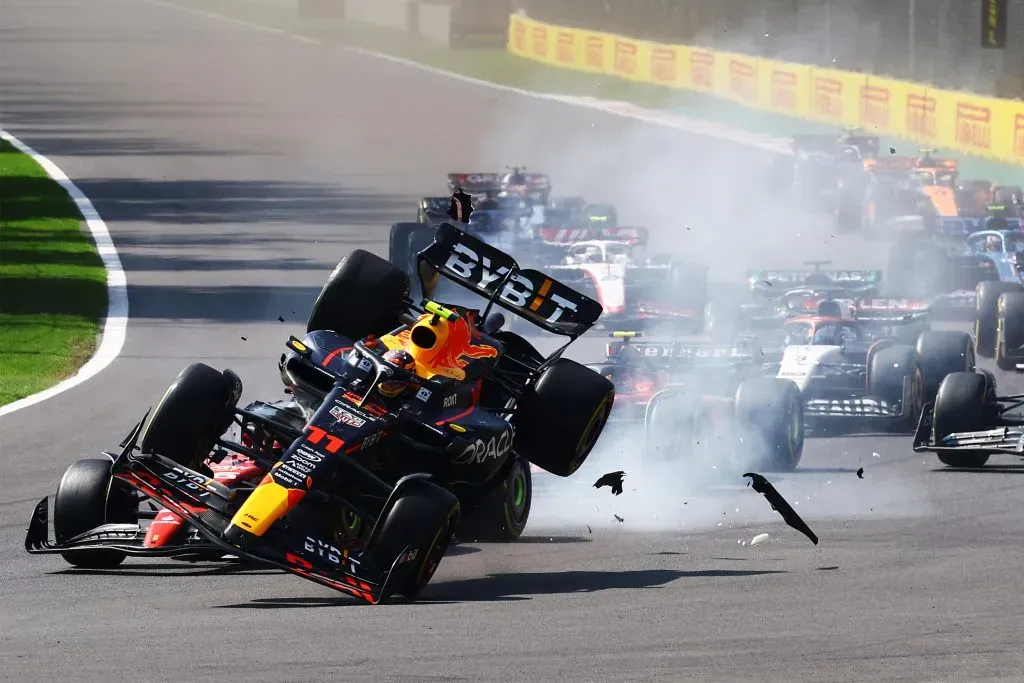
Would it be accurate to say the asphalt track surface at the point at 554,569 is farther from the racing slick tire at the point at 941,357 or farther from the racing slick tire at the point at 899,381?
the racing slick tire at the point at 941,357

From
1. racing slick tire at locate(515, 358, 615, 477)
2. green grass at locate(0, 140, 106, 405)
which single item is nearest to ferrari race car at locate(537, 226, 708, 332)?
green grass at locate(0, 140, 106, 405)

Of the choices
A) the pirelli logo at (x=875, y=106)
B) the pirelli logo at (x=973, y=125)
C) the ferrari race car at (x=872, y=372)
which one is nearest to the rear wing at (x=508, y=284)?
the ferrari race car at (x=872, y=372)

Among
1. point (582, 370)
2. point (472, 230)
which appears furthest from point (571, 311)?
point (472, 230)

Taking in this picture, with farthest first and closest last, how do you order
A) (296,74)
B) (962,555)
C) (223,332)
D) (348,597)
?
(296,74)
(223,332)
(962,555)
(348,597)

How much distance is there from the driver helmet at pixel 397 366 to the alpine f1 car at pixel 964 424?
5.62m

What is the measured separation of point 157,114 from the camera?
52531 mm

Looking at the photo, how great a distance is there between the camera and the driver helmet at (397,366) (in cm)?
1168

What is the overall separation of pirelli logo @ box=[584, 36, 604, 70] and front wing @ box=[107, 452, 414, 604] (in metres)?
49.9

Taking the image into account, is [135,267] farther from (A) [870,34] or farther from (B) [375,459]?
(A) [870,34]

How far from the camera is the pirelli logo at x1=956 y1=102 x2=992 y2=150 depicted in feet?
131

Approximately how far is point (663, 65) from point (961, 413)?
4032 centimetres

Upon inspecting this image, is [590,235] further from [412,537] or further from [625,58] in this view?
[625,58]

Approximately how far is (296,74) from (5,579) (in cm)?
5329

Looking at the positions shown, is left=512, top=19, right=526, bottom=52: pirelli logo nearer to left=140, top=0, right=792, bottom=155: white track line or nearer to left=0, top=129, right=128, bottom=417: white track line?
left=140, top=0, right=792, bottom=155: white track line
